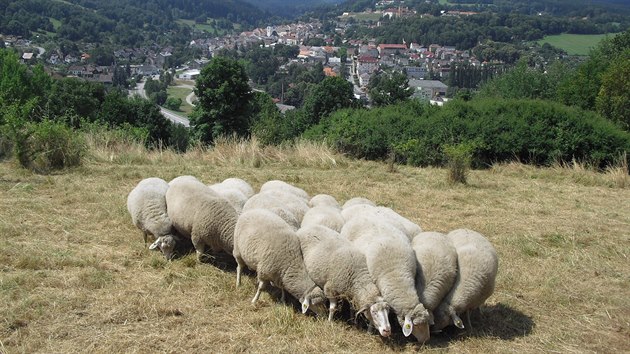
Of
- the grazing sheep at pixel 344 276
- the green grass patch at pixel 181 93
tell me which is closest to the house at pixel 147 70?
the green grass patch at pixel 181 93

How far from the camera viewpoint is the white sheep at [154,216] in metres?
7.21

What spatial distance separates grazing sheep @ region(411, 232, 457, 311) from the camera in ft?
17.7

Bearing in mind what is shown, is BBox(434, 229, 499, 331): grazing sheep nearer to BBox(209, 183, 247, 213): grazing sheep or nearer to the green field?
BBox(209, 183, 247, 213): grazing sheep

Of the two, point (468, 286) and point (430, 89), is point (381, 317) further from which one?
point (430, 89)

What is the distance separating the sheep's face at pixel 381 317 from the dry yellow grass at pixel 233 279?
0.99ft

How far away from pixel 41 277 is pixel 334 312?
3.50 meters

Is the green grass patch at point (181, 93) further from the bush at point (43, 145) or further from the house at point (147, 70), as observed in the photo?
→ the bush at point (43, 145)

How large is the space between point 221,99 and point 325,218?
85.4 feet

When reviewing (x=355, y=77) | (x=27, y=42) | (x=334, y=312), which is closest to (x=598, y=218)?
(x=334, y=312)

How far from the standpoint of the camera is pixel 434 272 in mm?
5465

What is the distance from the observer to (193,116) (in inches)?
1298

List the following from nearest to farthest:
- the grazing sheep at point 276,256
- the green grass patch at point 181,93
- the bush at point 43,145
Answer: the grazing sheep at point 276,256
the bush at point 43,145
the green grass patch at point 181,93

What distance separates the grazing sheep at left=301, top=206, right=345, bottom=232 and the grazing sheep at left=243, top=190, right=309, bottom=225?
7.5 inches

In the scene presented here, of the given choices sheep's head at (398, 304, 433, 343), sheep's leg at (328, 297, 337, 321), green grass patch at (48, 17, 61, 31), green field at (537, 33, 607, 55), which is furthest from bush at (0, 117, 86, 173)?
green grass patch at (48, 17, 61, 31)
